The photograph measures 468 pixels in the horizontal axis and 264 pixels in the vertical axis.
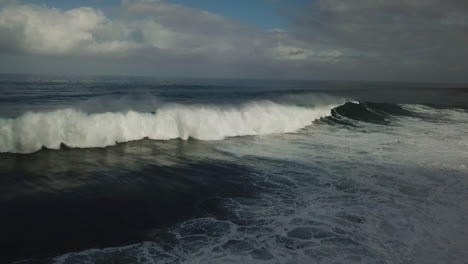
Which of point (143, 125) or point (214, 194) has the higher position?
point (143, 125)

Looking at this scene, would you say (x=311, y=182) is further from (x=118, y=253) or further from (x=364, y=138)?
(x=364, y=138)

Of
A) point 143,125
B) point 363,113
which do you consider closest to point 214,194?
point 143,125

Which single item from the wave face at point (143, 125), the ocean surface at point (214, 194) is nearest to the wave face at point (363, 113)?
the wave face at point (143, 125)

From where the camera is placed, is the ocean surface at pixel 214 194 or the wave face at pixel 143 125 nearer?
the ocean surface at pixel 214 194

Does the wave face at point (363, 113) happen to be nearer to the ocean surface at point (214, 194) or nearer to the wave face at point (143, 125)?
the wave face at point (143, 125)

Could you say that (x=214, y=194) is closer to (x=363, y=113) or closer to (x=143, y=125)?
(x=143, y=125)

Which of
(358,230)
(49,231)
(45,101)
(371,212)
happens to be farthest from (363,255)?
(45,101)
